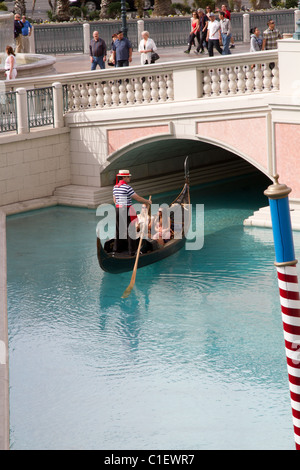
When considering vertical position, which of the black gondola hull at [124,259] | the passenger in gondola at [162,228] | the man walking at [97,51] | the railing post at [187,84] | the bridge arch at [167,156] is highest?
the man walking at [97,51]

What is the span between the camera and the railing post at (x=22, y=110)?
17.3 metres

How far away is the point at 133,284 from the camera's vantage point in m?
13.2

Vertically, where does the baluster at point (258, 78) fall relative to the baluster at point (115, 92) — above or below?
above

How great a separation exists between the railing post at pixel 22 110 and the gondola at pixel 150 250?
149 inches

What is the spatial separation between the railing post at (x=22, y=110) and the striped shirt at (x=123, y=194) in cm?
427

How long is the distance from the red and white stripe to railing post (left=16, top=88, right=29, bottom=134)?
11.6m

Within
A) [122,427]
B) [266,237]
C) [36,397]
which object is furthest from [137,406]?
[266,237]

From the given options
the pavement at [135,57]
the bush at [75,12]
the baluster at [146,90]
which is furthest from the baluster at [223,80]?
the bush at [75,12]

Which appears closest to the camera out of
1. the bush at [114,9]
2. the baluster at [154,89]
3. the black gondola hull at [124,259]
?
the black gondola hull at [124,259]

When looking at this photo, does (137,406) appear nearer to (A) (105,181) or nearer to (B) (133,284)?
(B) (133,284)

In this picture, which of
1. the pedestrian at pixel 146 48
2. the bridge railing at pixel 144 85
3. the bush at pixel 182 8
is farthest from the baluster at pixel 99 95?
the bush at pixel 182 8

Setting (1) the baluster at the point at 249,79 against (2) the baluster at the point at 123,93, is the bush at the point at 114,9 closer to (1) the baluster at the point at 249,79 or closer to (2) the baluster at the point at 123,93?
(2) the baluster at the point at 123,93

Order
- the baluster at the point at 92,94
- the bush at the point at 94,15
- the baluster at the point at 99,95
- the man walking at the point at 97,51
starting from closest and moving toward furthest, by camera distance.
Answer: the baluster at the point at 99,95 < the baluster at the point at 92,94 < the man walking at the point at 97,51 < the bush at the point at 94,15

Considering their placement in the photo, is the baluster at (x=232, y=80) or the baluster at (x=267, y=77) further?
the baluster at (x=232, y=80)
